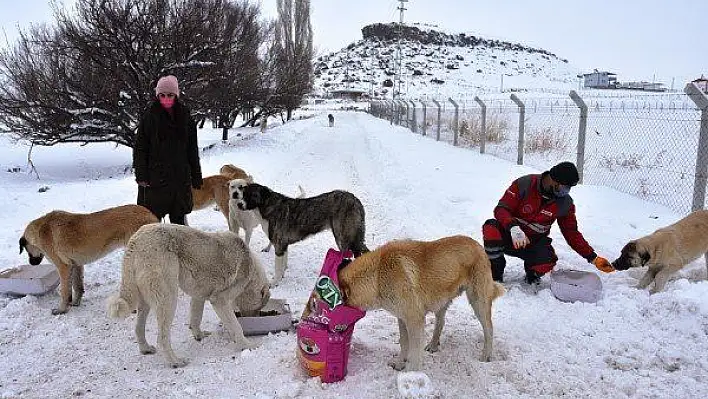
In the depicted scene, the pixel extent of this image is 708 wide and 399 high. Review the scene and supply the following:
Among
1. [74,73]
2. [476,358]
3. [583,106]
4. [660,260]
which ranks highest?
[74,73]

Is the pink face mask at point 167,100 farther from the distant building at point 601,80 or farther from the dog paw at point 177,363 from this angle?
the distant building at point 601,80

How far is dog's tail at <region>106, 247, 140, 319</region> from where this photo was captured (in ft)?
12.1

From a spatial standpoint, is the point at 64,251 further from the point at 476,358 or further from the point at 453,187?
the point at 453,187

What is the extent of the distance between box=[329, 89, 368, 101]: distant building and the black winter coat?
98.4 meters

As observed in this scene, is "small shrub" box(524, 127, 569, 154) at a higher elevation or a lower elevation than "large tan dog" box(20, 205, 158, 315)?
higher

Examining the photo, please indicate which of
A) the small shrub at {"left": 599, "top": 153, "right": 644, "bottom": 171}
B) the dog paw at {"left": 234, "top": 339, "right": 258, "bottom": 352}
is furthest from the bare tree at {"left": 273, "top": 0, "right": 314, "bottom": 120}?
the dog paw at {"left": 234, "top": 339, "right": 258, "bottom": 352}

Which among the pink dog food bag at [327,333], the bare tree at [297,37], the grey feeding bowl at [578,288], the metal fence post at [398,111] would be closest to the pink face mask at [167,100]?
the pink dog food bag at [327,333]

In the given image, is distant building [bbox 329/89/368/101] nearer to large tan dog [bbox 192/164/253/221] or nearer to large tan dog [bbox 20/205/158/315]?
large tan dog [bbox 192/164/253/221]

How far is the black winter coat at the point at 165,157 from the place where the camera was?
19.5 feet

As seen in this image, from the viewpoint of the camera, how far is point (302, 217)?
250 inches

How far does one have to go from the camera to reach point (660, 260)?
209 inches

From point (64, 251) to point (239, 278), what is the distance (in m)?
2.03

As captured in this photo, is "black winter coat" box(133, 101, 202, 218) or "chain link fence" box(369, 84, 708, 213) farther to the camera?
"chain link fence" box(369, 84, 708, 213)

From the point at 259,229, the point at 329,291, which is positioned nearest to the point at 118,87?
the point at 259,229
